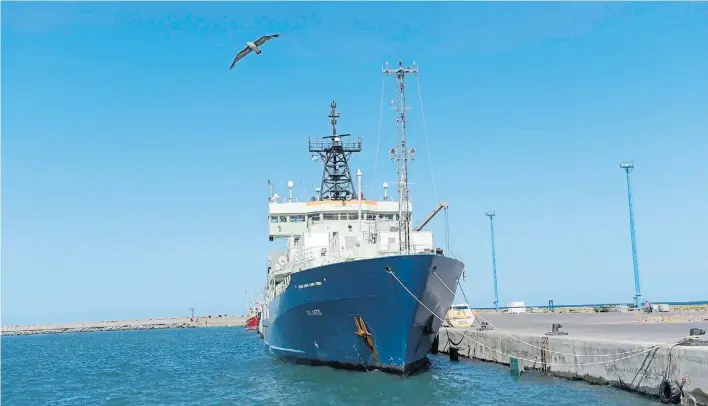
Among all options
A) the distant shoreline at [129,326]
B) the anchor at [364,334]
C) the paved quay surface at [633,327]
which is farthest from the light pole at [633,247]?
the distant shoreline at [129,326]

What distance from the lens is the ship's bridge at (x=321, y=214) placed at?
3109 cm

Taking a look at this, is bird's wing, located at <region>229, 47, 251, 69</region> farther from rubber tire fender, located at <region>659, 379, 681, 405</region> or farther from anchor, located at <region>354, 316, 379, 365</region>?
rubber tire fender, located at <region>659, 379, 681, 405</region>

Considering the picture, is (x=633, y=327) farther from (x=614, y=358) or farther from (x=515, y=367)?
(x=614, y=358)

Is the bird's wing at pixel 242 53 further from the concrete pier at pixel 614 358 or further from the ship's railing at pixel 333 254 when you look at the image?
the concrete pier at pixel 614 358

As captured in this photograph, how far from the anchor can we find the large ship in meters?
0.04

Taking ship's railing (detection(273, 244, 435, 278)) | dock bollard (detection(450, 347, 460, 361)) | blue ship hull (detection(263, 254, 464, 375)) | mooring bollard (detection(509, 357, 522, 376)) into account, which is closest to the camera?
blue ship hull (detection(263, 254, 464, 375))

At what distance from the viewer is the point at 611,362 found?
63.9ft

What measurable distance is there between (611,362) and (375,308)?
25.7 feet

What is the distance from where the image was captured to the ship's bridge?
102 ft

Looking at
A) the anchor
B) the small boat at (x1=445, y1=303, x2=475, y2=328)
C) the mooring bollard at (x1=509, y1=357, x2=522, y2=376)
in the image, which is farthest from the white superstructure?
the small boat at (x1=445, y1=303, x2=475, y2=328)

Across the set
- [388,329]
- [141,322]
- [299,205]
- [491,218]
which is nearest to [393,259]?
[388,329]

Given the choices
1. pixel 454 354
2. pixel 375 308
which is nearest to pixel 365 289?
pixel 375 308

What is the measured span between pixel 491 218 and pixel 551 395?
48.9 meters

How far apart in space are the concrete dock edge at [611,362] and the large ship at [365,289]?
12.9 ft
